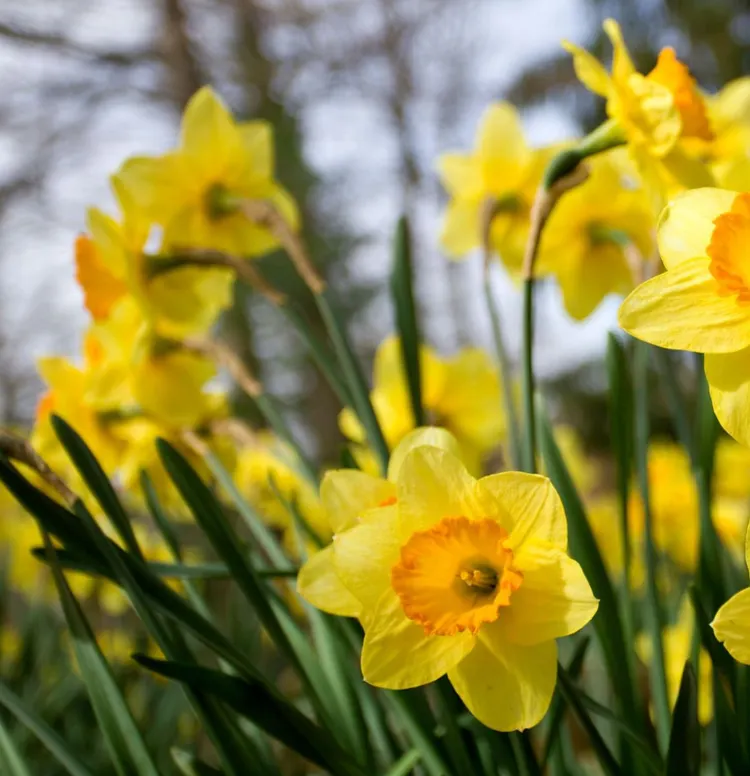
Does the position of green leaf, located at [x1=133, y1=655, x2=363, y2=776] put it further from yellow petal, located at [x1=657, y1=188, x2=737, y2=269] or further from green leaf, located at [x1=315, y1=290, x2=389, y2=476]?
yellow petal, located at [x1=657, y1=188, x2=737, y2=269]

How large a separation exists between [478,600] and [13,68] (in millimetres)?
5006

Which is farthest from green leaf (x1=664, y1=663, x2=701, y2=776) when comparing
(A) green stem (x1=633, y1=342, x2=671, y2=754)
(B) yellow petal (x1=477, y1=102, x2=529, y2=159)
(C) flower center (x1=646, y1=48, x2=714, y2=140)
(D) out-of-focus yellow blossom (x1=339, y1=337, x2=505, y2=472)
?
(B) yellow petal (x1=477, y1=102, x2=529, y2=159)

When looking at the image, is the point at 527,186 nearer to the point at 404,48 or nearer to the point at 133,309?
the point at 133,309

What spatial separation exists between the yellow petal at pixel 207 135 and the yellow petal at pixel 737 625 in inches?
25.8

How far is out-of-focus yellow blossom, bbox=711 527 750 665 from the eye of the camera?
1.19ft

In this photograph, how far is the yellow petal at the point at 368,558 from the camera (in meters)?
0.43

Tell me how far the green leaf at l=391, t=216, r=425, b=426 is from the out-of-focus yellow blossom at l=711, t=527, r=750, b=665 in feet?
1.05

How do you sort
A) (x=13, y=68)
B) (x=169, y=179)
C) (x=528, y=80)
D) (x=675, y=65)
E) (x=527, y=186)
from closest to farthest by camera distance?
(x=675, y=65), (x=169, y=179), (x=527, y=186), (x=13, y=68), (x=528, y=80)

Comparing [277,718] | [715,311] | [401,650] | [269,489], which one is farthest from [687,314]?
[269,489]

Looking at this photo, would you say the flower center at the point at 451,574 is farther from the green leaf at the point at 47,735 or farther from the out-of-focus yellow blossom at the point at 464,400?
the out-of-focus yellow blossom at the point at 464,400

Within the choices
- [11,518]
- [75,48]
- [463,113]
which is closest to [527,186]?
[11,518]

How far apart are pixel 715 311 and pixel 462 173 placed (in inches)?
24.0

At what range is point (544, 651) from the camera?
0.42 metres

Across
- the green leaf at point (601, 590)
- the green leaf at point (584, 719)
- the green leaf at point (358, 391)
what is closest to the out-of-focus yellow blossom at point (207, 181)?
the green leaf at point (358, 391)
